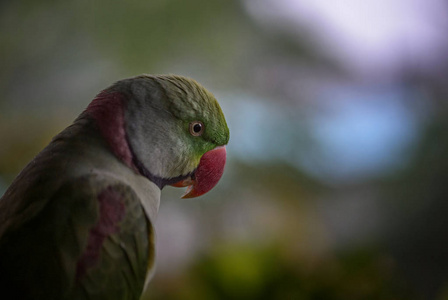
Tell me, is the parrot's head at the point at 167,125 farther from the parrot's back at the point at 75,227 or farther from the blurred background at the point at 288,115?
the blurred background at the point at 288,115

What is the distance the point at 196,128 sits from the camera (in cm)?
71

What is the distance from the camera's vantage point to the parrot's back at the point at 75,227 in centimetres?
54

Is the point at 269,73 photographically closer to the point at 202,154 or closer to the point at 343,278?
the point at 343,278

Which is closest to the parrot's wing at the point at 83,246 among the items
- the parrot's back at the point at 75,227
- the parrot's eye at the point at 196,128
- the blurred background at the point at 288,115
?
the parrot's back at the point at 75,227

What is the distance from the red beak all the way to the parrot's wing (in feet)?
0.53

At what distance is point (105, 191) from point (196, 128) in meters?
0.19

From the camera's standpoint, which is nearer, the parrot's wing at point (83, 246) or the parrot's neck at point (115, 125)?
the parrot's wing at point (83, 246)

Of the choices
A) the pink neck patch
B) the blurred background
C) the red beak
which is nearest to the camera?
the pink neck patch

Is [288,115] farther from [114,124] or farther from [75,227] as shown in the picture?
[75,227]

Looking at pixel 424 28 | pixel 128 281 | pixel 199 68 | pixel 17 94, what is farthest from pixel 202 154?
pixel 424 28

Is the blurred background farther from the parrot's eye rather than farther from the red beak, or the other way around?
the parrot's eye

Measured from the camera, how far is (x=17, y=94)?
1.70m

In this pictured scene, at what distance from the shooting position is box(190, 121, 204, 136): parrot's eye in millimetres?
703

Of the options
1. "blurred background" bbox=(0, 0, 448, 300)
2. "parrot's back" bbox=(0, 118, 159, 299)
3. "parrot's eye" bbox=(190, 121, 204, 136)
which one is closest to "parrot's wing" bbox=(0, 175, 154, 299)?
"parrot's back" bbox=(0, 118, 159, 299)
